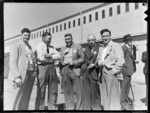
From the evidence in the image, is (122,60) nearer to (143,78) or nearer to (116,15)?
(143,78)

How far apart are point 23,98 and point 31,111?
0.96 ft

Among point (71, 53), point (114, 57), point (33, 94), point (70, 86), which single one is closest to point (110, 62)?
point (114, 57)

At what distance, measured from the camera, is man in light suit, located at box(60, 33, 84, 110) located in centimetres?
412

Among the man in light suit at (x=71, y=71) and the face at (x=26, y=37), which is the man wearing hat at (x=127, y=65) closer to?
the man in light suit at (x=71, y=71)

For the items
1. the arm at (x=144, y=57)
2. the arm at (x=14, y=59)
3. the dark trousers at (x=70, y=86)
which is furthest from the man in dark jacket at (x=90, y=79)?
the arm at (x=14, y=59)

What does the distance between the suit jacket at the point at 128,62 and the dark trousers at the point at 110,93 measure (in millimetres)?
242

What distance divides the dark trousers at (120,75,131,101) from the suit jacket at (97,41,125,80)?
207mm

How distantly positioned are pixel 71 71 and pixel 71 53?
0.34m

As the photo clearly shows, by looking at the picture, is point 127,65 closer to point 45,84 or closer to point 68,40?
point 68,40

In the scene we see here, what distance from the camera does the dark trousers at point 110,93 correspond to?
421 centimetres

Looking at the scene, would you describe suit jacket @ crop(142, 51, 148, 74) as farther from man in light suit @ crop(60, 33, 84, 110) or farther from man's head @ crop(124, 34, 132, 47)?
man in light suit @ crop(60, 33, 84, 110)

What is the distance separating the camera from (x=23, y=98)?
421 cm

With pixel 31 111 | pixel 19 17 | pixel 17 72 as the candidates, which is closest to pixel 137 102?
pixel 31 111

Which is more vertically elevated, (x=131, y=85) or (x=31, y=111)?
(x=131, y=85)
